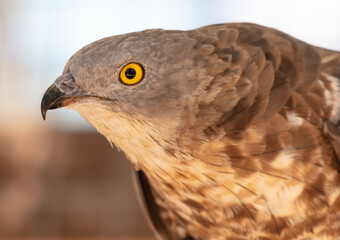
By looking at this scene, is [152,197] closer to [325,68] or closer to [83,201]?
[325,68]

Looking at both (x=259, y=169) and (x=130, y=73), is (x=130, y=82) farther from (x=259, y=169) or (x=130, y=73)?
(x=259, y=169)

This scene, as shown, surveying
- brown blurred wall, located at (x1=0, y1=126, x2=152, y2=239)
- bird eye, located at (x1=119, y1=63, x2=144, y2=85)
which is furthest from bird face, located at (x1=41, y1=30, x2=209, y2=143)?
brown blurred wall, located at (x1=0, y1=126, x2=152, y2=239)

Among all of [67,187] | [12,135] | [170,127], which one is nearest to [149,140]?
[170,127]

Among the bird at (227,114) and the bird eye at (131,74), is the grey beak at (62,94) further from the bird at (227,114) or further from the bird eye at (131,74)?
the bird eye at (131,74)

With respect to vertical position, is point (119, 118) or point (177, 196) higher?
point (119, 118)

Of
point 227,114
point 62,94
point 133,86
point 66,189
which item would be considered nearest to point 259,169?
point 227,114

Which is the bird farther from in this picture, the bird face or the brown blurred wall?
the brown blurred wall

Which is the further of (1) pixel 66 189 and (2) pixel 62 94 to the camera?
(1) pixel 66 189
